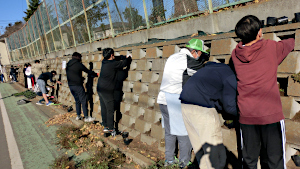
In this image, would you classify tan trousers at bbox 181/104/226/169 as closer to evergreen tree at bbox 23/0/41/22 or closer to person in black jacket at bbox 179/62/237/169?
person in black jacket at bbox 179/62/237/169

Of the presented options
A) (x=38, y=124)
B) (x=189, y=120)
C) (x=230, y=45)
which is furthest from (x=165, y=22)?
(x=38, y=124)

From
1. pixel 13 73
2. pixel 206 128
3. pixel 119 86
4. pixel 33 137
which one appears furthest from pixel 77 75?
pixel 13 73

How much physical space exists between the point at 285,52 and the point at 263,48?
1.33 ft

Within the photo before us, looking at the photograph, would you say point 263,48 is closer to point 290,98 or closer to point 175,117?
point 290,98

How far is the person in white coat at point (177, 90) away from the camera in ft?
10.4

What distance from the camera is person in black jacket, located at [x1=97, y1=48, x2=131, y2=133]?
16.6ft

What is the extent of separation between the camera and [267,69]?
7.30 ft

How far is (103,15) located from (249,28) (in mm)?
6845

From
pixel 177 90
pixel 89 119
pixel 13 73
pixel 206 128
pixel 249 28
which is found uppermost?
pixel 13 73

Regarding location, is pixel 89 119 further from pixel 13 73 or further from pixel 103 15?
pixel 13 73

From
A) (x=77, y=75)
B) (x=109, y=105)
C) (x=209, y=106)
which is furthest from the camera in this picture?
(x=77, y=75)

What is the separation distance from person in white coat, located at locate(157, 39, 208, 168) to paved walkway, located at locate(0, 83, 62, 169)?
9.52 ft

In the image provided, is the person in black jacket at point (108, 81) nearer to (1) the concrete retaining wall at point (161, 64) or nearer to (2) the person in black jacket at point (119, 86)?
(2) the person in black jacket at point (119, 86)

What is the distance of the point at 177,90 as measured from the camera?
3393 millimetres
